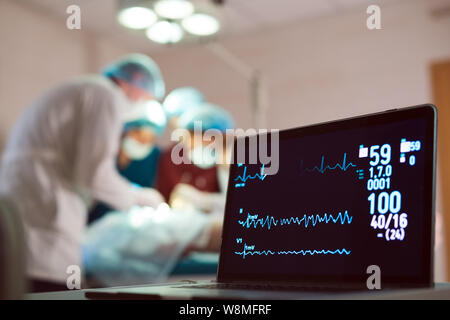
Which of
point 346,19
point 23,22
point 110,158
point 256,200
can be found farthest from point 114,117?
point 346,19

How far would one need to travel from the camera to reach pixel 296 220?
0.70 metres

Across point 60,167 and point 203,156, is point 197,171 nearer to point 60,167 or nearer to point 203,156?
point 203,156

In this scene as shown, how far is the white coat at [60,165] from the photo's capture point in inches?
66.7

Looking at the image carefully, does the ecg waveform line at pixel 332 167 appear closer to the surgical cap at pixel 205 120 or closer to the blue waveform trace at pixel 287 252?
the blue waveform trace at pixel 287 252

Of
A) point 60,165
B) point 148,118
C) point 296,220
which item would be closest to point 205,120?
point 148,118

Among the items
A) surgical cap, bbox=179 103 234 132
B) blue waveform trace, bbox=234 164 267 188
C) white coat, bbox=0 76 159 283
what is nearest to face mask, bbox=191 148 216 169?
surgical cap, bbox=179 103 234 132

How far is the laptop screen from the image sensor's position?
584mm

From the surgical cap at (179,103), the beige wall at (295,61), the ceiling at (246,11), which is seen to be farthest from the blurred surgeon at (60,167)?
the ceiling at (246,11)

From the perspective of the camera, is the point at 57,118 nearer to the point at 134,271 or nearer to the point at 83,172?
the point at 83,172

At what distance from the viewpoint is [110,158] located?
1855 millimetres

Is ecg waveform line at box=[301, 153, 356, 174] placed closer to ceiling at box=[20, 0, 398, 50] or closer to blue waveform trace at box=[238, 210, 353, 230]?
blue waveform trace at box=[238, 210, 353, 230]

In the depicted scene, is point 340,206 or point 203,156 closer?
point 340,206

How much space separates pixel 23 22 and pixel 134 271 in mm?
2264

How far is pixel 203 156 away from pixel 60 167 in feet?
3.96
